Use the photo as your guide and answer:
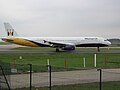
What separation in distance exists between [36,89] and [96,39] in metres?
54.7

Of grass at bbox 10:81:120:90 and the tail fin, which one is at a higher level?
the tail fin

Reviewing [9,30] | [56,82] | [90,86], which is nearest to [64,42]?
[9,30]

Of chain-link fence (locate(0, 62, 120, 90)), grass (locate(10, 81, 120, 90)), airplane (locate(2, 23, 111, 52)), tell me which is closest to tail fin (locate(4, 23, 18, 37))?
airplane (locate(2, 23, 111, 52))

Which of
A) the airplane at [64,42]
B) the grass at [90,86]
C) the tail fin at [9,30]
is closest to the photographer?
the grass at [90,86]

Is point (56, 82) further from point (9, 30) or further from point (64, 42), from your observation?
point (9, 30)

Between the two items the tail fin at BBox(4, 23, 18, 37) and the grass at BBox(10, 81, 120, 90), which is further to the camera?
the tail fin at BBox(4, 23, 18, 37)

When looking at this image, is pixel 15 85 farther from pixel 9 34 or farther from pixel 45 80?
pixel 9 34

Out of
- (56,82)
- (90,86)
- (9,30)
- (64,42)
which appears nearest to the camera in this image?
(90,86)

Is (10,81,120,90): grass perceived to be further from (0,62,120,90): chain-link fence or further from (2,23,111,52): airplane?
(2,23,111,52): airplane

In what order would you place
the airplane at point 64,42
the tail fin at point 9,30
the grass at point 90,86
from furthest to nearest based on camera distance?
the tail fin at point 9,30 < the airplane at point 64,42 < the grass at point 90,86

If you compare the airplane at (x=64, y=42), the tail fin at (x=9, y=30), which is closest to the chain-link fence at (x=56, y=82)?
the airplane at (x=64, y=42)

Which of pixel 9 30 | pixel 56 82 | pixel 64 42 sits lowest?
pixel 56 82

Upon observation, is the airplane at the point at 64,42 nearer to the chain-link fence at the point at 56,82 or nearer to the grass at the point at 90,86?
the chain-link fence at the point at 56,82

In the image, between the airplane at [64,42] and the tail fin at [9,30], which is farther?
the tail fin at [9,30]
